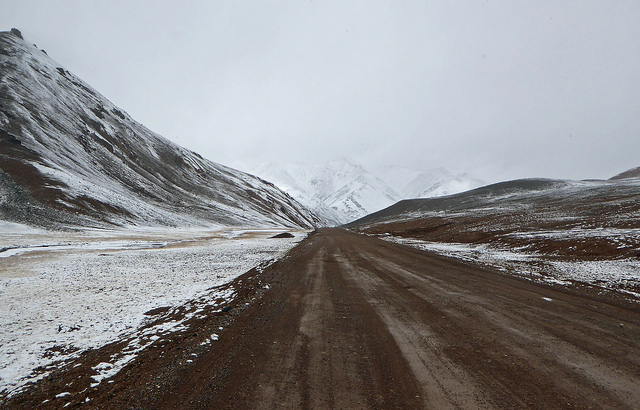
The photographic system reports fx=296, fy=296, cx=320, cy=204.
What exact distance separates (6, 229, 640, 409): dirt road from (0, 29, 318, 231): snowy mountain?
2054 inches

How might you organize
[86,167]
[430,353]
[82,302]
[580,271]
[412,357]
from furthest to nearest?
1. [86,167]
2. [580,271]
3. [82,302]
4. [430,353]
5. [412,357]

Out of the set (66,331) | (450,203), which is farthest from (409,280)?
(450,203)

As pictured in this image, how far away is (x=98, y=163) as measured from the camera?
83562 millimetres

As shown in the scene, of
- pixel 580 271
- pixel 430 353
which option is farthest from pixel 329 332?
pixel 580 271

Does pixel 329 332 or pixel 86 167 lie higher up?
pixel 86 167

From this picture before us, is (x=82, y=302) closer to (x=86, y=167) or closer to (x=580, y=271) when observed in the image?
(x=580, y=271)

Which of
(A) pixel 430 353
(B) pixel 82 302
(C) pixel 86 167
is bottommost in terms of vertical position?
(A) pixel 430 353

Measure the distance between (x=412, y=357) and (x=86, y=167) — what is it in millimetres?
93635

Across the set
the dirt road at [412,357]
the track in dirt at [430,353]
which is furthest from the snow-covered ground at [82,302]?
the track in dirt at [430,353]

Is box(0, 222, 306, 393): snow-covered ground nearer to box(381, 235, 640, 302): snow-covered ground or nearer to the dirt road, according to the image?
the dirt road

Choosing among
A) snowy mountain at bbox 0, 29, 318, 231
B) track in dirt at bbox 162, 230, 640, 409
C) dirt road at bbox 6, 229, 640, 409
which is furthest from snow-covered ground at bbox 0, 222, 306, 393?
snowy mountain at bbox 0, 29, 318, 231

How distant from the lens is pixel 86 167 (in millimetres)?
75312

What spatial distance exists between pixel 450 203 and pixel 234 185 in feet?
328

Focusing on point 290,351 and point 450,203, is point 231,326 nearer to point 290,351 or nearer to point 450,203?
point 290,351
